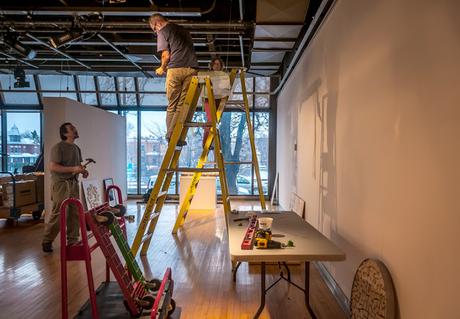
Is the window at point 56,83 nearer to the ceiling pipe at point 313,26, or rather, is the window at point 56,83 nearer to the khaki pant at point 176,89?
the ceiling pipe at point 313,26

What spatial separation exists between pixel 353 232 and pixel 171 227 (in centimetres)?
410

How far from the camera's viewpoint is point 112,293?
3035 millimetres

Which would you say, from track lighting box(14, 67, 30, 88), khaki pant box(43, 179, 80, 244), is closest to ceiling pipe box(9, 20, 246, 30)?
khaki pant box(43, 179, 80, 244)

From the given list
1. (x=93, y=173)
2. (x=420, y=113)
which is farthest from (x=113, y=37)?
(x=420, y=113)

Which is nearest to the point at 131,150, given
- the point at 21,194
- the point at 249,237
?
the point at 21,194

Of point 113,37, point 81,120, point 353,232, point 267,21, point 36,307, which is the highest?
point 113,37

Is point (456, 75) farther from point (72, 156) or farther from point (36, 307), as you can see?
point (72, 156)

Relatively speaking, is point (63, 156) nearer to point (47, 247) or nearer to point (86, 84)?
point (47, 247)

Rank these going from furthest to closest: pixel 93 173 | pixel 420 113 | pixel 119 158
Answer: pixel 119 158
pixel 93 173
pixel 420 113

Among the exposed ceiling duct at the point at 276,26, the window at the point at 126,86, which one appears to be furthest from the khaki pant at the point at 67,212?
the window at the point at 126,86

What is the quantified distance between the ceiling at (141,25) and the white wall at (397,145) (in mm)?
1190

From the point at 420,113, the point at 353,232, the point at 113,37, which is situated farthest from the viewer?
the point at 113,37

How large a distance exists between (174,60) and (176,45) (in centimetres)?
15

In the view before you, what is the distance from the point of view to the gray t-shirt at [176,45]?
3.67 m
